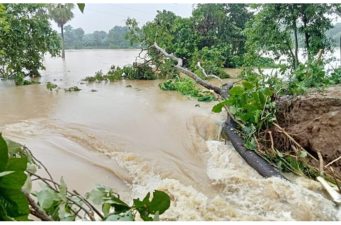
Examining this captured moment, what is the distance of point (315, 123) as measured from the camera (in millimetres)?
3885

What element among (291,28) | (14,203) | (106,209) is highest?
(291,28)

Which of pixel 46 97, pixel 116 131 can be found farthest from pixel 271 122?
pixel 46 97

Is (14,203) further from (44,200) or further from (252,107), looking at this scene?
(252,107)

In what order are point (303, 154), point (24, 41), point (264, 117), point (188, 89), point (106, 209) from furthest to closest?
point (24, 41) < point (188, 89) < point (264, 117) < point (303, 154) < point (106, 209)

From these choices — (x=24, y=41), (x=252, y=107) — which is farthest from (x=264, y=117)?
(x=24, y=41)

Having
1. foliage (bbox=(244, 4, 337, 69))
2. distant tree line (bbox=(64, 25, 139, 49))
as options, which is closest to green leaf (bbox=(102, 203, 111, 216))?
foliage (bbox=(244, 4, 337, 69))

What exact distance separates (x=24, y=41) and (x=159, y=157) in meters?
7.70

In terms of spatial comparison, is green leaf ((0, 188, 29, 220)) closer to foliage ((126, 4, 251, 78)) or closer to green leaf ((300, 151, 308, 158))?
green leaf ((300, 151, 308, 158))

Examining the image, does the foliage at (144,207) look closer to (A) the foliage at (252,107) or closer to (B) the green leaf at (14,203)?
(B) the green leaf at (14,203)

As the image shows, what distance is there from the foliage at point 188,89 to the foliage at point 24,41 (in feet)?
12.1

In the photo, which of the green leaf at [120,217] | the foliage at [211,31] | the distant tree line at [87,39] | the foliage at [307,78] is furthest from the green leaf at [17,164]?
the distant tree line at [87,39]

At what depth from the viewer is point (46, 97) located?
7.87 meters

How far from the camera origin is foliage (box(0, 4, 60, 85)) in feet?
32.6

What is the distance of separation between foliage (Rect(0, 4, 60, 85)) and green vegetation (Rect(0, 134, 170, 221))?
30.5 feet
